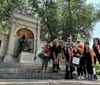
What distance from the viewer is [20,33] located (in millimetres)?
18578

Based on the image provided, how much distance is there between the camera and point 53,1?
3036 centimetres

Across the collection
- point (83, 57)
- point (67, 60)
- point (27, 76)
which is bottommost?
point (27, 76)

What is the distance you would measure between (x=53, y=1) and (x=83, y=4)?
4491 millimetres

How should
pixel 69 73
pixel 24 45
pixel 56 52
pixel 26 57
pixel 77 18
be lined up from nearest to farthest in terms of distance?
pixel 69 73, pixel 56 52, pixel 26 57, pixel 24 45, pixel 77 18

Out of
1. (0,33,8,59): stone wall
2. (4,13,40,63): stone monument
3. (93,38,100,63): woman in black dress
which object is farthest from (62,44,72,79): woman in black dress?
(0,33,8,59): stone wall

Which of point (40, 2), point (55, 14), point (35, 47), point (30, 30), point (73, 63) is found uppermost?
point (40, 2)

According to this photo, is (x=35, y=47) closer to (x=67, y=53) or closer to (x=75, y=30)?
(x=75, y=30)

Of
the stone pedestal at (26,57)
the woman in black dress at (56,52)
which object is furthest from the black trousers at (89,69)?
the stone pedestal at (26,57)

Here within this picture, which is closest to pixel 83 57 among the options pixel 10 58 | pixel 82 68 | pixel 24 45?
pixel 82 68

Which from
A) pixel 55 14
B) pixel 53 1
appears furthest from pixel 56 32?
pixel 53 1

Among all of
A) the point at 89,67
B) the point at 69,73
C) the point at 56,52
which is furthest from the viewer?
the point at 56,52

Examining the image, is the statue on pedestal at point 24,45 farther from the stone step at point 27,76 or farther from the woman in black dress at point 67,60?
the stone step at point 27,76

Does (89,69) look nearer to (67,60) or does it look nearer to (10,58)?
(67,60)

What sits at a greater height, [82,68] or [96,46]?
[96,46]
